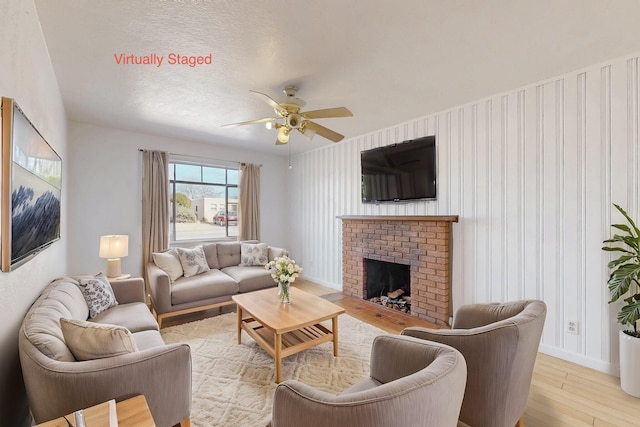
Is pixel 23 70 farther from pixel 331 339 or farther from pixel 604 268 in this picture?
pixel 604 268

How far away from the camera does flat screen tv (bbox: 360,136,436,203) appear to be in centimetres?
362

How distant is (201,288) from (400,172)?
312 centimetres

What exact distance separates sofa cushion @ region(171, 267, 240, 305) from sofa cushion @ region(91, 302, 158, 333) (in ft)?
2.16

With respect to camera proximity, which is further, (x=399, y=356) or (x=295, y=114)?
(x=295, y=114)

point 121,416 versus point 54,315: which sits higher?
point 54,315

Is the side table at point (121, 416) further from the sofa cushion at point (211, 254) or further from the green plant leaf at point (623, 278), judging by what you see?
the sofa cushion at point (211, 254)

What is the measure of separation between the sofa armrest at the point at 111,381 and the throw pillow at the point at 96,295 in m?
1.34

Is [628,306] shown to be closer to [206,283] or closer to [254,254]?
[206,283]

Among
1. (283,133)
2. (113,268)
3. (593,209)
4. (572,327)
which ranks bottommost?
(572,327)

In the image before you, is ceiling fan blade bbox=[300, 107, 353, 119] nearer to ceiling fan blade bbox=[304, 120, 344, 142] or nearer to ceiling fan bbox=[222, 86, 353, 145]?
ceiling fan bbox=[222, 86, 353, 145]

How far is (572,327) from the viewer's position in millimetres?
2525

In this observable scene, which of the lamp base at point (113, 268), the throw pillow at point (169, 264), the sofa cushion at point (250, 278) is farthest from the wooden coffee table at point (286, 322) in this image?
the lamp base at point (113, 268)

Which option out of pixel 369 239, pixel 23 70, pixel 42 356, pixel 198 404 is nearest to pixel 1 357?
pixel 42 356

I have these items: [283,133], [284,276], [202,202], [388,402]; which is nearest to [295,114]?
[283,133]
